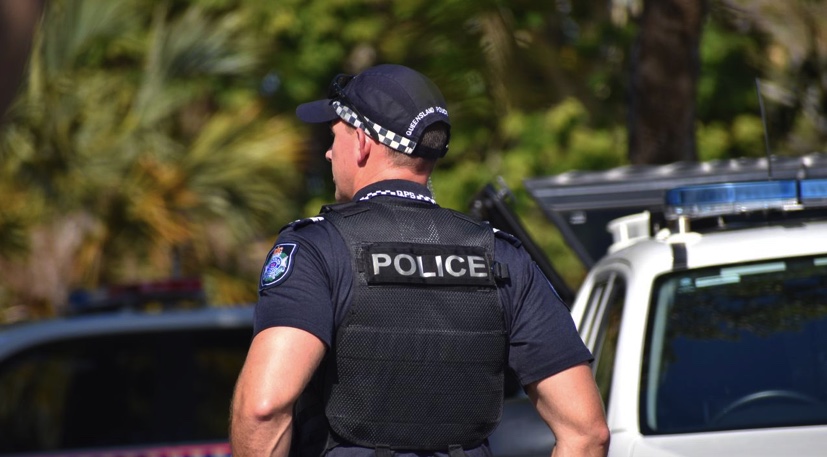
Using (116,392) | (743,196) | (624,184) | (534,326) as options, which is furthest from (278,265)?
(116,392)

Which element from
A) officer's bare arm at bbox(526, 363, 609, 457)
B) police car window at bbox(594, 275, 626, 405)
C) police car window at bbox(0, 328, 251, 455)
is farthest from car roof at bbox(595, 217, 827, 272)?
police car window at bbox(0, 328, 251, 455)

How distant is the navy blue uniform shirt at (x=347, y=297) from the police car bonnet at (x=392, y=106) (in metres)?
0.10

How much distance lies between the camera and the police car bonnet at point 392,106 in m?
2.63

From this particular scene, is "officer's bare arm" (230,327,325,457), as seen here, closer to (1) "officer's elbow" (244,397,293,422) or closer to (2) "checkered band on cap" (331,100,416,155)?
(1) "officer's elbow" (244,397,293,422)

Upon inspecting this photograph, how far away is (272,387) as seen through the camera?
94.0 inches

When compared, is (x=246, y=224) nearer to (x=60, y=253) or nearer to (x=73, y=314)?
(x=60, y=253)

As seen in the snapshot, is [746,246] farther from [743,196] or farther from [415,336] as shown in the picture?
[415,336]

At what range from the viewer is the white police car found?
137 inches

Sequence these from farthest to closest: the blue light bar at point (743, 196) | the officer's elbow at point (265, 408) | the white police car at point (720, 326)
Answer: the blue light bar at point (743, 196), the white police car at point (720, 326), the officer's elbow at point (265, 408)

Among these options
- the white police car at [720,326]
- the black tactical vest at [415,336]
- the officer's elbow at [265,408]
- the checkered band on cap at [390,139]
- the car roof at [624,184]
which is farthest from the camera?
the car roof at [624,184]

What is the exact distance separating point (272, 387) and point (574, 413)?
0.61 metres

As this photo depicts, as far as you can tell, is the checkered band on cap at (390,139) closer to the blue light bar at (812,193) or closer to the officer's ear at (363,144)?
the officer's ear at (363,144)

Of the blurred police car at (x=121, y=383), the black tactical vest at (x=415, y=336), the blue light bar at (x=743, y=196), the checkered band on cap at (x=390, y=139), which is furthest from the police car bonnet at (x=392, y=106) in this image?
the blurred police car at (x=121, y=383)

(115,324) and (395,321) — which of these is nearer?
(395,321)
